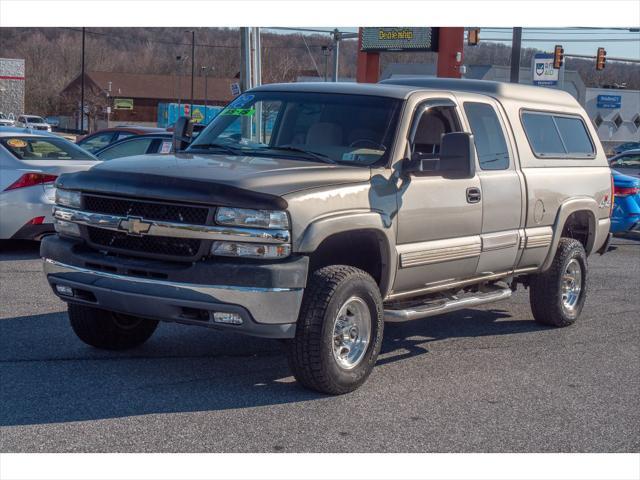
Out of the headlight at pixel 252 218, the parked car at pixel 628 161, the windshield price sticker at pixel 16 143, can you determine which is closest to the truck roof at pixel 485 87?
the headlight at pixel 252 218

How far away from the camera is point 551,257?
8.62m

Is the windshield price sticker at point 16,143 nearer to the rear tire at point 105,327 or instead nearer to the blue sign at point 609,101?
the rear tire at point 105,327

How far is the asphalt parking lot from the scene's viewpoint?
17.2 feet

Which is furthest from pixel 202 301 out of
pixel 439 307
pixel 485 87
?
pixel 485 87

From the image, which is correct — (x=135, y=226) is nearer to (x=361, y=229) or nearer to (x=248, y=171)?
(x=248, y=171)

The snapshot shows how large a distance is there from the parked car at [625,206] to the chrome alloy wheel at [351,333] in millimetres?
10013

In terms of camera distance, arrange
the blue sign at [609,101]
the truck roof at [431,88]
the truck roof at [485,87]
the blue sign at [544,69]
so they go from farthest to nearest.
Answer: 1. the blue sign at [609,101]
2. the blue sign at [544,69]
3. the truck roof at [485,87]
4. the truck roof at [431,88]

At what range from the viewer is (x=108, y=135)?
17547 mm

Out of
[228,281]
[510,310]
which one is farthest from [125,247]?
[510,310]

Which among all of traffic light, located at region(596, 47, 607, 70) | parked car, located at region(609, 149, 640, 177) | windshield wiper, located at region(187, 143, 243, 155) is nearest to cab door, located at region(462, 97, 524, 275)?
windshield wiper, located at region(187, 143, 243, 155)

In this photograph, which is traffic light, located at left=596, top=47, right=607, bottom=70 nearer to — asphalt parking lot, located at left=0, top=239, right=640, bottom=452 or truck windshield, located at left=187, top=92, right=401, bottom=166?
asphalt parking lot, located at left=0, top=239, right=640, bottom=452

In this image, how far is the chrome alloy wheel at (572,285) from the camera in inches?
356

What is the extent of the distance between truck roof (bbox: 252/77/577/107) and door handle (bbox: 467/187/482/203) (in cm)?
89

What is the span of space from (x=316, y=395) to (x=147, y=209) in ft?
5.35
